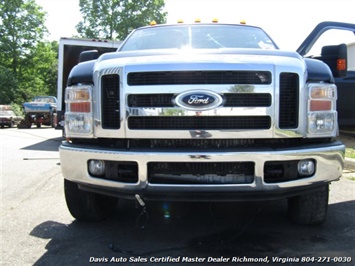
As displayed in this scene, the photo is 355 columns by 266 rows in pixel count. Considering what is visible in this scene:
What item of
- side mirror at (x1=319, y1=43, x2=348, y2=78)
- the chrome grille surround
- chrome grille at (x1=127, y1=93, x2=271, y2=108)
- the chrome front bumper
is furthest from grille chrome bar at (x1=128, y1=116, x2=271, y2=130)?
side mirror at (x1=319, y1=43, x2=348, y2=78)

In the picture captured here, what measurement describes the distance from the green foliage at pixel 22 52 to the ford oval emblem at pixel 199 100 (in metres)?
39.8

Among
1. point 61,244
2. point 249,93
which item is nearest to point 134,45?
point 249,93

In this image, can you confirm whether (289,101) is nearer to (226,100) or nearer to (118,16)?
(226,100)

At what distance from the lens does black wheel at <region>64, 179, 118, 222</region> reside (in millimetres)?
3824

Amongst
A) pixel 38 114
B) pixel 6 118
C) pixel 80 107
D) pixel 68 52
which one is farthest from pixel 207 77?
pixel 6 118

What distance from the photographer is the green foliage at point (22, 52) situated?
1577 inches

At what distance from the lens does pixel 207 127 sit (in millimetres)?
3105

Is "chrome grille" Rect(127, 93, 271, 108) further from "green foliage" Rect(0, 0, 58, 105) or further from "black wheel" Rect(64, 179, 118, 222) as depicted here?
"green foliage" Rect(0, 0, 58, 105)

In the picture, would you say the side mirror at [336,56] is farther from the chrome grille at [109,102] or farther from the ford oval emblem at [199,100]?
the chrome grille at [109,102]

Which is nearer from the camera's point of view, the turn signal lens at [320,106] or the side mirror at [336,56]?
the turn signal lens at [320,106]

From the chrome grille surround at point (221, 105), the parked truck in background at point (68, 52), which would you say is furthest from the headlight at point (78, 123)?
the parked truck in background at point (68, 52)

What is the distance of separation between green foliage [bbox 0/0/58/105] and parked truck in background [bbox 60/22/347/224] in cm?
3938

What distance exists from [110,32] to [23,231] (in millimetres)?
41127

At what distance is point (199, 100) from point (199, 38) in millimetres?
1776
